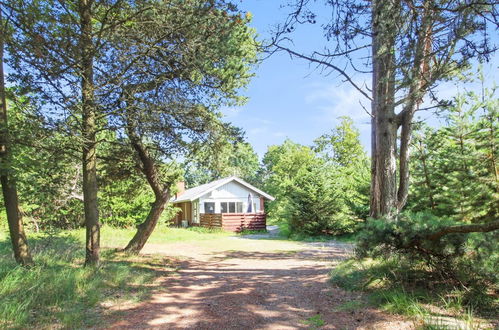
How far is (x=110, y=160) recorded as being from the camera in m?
8.95

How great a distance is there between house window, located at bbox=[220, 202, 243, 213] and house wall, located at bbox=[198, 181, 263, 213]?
308 millimetres

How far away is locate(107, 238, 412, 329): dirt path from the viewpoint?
4097 millimetres

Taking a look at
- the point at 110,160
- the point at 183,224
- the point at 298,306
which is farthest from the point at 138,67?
the point at 183,224

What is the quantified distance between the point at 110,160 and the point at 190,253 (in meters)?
4.41

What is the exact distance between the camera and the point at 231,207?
1074 inches

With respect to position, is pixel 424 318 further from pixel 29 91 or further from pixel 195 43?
pixel 29 91

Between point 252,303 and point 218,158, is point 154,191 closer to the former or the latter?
point 218,158

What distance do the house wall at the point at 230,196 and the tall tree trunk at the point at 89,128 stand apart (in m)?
19.2

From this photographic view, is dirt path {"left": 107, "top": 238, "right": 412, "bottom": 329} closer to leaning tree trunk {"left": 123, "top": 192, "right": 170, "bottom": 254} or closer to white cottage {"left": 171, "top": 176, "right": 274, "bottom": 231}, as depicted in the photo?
leaning tree trunk {"left": 123, "top": 192, "right": 170, "bottom": 254}

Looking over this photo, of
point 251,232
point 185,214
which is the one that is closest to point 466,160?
point 251,232

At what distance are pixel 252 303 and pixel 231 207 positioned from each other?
22.3m

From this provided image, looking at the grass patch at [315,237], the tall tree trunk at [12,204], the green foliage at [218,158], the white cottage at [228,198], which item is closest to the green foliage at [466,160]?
the green foliage at [218,158]

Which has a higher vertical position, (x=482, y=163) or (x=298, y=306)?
(x=482, y=163)

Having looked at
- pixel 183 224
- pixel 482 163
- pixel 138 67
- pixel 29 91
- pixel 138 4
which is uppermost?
pixel 138 4
